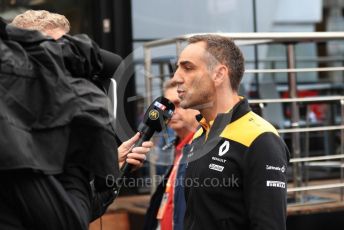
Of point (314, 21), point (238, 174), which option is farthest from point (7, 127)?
point (314, 21)

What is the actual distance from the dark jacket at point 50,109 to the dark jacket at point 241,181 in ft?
3.20

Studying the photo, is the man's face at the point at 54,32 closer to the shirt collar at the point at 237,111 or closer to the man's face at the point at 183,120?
the shirt collar at the point at 237,111

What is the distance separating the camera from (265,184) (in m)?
3.05

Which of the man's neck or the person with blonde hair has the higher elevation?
the person with blonde hair

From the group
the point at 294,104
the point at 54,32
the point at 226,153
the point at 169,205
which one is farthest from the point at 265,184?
the point at 294,104

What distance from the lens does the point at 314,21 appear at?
333 inches

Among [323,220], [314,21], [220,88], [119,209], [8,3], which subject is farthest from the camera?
[314,21]

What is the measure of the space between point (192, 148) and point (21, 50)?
1639 mm

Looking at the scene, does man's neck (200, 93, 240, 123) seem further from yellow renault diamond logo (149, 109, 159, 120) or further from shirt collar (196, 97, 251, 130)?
yellow renault diamond logo (149, 109, 159, 120)

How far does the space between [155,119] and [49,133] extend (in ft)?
Result: 3.87

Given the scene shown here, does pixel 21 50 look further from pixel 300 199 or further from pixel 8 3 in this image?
pixel 8 3

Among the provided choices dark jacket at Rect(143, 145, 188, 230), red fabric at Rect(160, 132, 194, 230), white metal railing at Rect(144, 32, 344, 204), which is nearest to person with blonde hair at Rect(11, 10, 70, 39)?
dark jacket at Rect(143, 145, 188, 230)

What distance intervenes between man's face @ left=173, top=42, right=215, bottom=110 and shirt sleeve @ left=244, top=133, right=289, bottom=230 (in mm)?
411

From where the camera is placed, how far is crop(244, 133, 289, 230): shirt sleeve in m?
3.01
